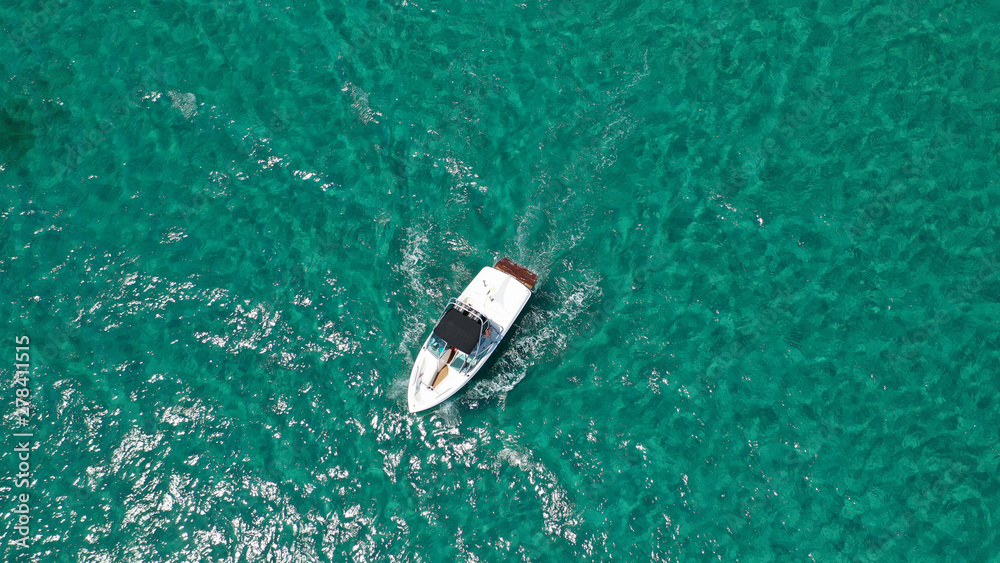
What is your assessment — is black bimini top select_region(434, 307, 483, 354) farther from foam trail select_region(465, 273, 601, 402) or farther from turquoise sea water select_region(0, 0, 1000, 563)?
foam trail select_region(465, 273, 601, 402)

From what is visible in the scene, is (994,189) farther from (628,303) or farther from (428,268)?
(428,268)

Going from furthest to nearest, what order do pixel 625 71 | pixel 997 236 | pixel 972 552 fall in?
pixel 625 71 < pixel 997 236 < pixel 972 552

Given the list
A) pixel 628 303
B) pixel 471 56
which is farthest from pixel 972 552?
pixel 471 56

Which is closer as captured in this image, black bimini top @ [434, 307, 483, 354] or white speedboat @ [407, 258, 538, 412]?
black bimini top @ [434, 307, 483, 354]

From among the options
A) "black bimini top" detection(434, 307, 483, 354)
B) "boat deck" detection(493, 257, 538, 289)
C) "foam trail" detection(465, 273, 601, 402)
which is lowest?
"foam trail" detection(465, 273, 601, 402)

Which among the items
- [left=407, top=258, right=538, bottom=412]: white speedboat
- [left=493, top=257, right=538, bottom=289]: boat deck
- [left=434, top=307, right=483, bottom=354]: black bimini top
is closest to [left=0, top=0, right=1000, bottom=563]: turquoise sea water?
[left=493, top=257, right=538, bottom=289]: boat deck

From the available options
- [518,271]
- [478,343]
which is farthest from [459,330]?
[518,271]
